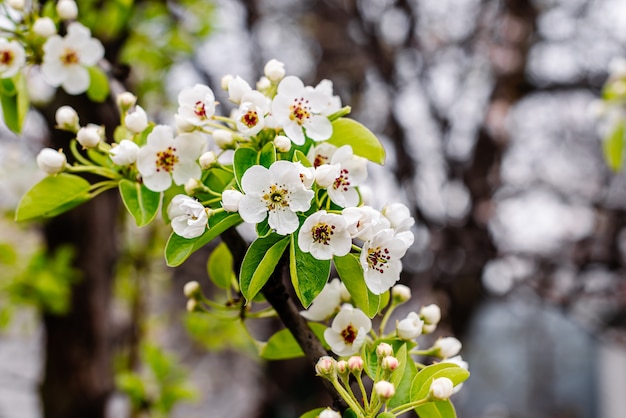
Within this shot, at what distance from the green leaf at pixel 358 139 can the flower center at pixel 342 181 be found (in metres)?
0.06

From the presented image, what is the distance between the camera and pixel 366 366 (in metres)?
0.63

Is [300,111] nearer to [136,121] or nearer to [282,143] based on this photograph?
[282,143]

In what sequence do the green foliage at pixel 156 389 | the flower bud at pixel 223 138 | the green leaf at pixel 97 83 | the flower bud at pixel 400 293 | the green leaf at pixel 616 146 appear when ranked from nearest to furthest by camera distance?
the flower bud at pixel 223 138 < the flower bud at pixel 400 293 < the green leaf at pixel 97 83 < the green leaf at pixel 616 146 < the green foliage at pixel 156 389

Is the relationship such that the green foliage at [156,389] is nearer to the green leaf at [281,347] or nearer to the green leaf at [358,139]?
the green leaf at [281,347]

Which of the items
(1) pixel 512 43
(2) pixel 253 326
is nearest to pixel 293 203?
(1) pixel 512 43

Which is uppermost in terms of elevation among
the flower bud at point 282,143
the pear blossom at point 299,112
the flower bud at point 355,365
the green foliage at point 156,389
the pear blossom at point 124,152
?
the pear blossom at point 299,112

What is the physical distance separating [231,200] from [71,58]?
464mm

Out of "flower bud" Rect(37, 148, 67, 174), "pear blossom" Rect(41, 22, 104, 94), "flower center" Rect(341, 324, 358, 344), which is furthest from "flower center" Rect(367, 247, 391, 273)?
"pear blossom" Rect(41, 22, 104, 94)

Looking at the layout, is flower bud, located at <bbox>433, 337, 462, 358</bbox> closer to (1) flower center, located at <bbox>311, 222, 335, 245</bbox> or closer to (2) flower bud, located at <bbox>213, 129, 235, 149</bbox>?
(1) flower center, located at <bbox>311, 222, 335, 245</bbox>

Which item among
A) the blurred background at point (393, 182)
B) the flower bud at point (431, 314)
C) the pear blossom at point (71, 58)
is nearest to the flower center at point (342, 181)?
the flower bud at point (431, 314)

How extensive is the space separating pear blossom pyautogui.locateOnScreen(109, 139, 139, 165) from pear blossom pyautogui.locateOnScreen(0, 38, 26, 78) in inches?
10.7

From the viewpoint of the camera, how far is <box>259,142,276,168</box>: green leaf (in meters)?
0.62

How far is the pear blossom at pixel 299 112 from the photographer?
643mm

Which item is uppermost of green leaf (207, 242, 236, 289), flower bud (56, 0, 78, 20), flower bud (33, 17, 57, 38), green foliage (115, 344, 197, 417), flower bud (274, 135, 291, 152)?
flower bud (274, 135, 291, 152)
